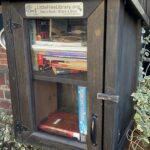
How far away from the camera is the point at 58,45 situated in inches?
38.7

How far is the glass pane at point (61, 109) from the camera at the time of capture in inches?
41.2

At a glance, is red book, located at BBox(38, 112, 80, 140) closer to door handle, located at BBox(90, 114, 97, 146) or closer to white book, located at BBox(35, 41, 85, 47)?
door handle, located at BBox(90, 114, 97, 146)

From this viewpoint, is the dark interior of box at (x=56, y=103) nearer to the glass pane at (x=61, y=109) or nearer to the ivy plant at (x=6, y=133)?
the glass pane at (x=61, y=109)

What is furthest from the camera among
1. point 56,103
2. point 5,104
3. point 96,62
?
Answer: point 5,104

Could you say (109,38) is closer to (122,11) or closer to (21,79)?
(122,11)

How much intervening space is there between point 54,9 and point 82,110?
0.44 metres

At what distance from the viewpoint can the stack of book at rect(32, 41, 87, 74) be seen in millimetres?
940

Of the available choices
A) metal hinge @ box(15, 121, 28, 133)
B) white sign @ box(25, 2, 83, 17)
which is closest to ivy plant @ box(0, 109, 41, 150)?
metal hinge @ box(15, 121, 28, 133)

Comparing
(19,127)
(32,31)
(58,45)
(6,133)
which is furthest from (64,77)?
(6,133)

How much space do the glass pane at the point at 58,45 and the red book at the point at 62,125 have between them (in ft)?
0.87

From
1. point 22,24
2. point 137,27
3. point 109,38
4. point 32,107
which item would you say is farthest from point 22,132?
point 137,27

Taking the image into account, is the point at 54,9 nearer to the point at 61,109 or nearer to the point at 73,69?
the point at 73,69

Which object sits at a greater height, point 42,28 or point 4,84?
point 42,28

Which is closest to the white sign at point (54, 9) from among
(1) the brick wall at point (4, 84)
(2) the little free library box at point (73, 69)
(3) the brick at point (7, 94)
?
(2) the little free library box at point (73, 69)
